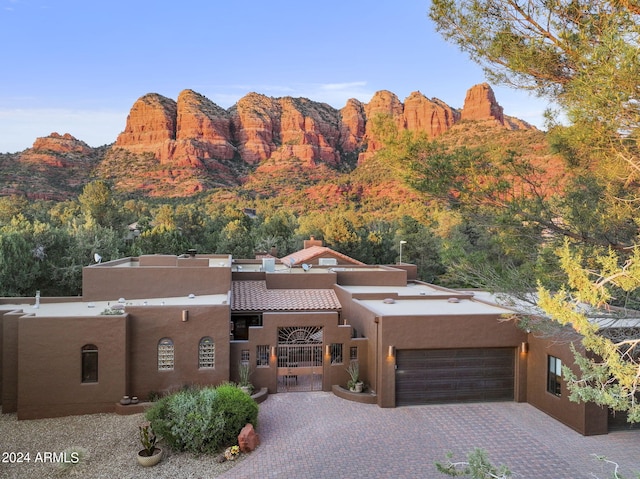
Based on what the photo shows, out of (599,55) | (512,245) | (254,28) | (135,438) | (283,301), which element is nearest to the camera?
(599,55)

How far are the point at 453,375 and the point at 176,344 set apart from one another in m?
8.61

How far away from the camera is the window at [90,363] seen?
1235cm

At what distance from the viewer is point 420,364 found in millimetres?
13344

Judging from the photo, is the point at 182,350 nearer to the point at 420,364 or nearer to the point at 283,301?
the point at 283,301

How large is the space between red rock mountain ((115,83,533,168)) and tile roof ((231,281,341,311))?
73.8 meters

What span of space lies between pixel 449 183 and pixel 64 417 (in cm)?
1210

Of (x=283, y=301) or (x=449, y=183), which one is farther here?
(x=283, y=301)

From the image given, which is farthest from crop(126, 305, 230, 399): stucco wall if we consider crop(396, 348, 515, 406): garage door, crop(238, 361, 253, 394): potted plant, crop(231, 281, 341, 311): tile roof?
crop(396, 348, 515, 406): garage door

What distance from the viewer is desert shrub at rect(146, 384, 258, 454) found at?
10180mm

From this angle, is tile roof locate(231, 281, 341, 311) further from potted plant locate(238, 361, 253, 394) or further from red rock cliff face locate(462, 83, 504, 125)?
red rock cliff face locate(462, 83, 504, 125)

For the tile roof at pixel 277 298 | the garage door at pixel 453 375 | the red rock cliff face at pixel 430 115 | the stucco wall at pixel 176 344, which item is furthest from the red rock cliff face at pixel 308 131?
the garage door at pixel 453 375

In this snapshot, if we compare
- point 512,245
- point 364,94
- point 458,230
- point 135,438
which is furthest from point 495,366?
point 364,94

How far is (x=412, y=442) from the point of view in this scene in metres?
10.7

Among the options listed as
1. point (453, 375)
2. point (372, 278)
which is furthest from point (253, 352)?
point (372, 278)
